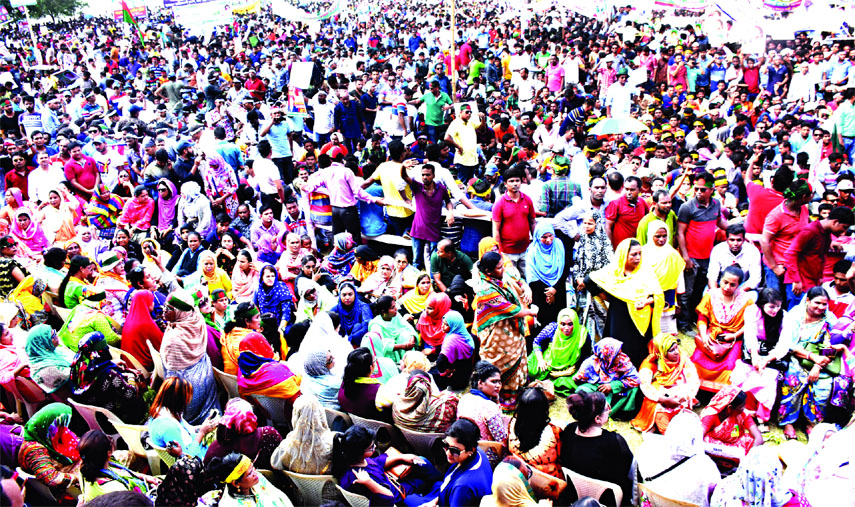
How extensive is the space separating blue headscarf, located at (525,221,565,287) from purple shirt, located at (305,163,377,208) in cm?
190

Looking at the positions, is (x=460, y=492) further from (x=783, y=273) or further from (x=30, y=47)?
(x=30, y=47)

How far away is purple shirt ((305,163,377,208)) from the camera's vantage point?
6.61 metres

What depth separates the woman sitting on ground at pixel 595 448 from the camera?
323 cm

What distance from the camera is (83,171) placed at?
7852mm

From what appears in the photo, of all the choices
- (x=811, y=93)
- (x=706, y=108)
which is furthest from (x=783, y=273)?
(x=811, y=93)

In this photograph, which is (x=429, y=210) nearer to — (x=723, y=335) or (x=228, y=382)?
(x=228, y=382)

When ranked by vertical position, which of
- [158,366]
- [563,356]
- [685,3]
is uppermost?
[685,3]

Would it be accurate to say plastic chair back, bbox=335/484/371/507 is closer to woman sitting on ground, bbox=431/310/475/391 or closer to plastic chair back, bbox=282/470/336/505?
plastic chair back, bbox=282/470/336/505

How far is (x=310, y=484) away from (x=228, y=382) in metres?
1.24

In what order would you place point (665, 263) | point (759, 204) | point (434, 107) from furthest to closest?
point (434, 107)
point (759, 204)
point (665, 263)

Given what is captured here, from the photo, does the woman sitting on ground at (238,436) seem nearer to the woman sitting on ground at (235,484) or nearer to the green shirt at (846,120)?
the woman sitting on ground at (235,484)

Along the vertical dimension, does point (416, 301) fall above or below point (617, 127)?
below

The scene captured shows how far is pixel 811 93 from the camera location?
1082cm

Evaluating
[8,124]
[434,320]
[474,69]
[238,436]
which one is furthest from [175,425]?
[474,69]
